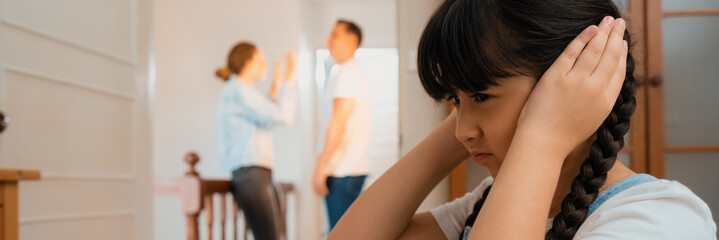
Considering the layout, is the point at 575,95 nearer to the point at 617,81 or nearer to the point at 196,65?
the point at 617,81

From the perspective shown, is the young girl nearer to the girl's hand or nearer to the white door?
the girl's hand

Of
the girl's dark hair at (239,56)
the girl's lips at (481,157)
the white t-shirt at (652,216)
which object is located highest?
the girl's dark hair at (239,56)

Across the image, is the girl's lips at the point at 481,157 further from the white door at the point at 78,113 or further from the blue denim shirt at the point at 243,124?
the blue denim shirt at the point at 243,124

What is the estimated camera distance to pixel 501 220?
606 mm

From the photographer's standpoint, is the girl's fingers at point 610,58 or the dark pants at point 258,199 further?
the dark pants at point 258,199

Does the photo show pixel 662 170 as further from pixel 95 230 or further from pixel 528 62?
pixel 95 230

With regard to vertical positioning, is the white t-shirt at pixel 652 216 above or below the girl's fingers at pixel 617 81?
below

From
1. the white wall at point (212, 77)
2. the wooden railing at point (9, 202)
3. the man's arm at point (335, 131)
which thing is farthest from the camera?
the white wall at point (212, 77)

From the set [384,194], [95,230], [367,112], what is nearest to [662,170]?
[367,112]

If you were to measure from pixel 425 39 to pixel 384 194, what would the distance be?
223mm

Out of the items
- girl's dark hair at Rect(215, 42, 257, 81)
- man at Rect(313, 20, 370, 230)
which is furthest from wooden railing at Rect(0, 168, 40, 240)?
girl's dark hair at Rect(215, 42, 257, 81)

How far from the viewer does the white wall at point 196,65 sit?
5145 mm

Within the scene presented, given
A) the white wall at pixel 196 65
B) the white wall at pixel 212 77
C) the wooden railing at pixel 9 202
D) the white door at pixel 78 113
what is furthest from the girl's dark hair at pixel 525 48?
the white wall at pixel 196 65

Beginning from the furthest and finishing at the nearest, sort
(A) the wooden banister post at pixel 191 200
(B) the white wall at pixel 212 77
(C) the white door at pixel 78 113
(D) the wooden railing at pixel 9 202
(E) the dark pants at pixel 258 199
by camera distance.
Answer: (B) the white wall at pixel 212 77 < (E) the dark pants at pixel 258 199 < (A) the wooden banister post at pixel 191 200 < (C) the white door at pixel 78 113 < (D) the wooden railing at pixel 9 202
